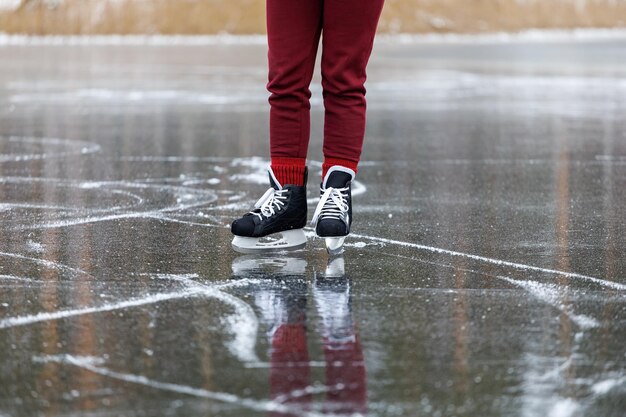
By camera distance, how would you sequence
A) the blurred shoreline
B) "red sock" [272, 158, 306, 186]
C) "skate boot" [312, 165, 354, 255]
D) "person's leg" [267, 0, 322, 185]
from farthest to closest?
the blurred shoreline → "red sock" [272, 158, 306, 186] → "person's leg" [267, 0, 322, 185] → "skate boot" [312, 165, 354, 255]

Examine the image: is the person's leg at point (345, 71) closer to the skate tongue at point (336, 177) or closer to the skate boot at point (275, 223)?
the skate tongue at point (336, 177)

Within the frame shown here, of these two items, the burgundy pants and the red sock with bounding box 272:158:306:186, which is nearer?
the burgundy pants

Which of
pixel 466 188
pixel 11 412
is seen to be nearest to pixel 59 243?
pixel 11 412

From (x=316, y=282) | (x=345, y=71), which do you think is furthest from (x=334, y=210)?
(x=316, y=282)

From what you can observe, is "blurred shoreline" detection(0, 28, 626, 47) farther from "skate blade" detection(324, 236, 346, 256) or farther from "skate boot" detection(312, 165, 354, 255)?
"skate blade" detection(324, 236, 346, 256)

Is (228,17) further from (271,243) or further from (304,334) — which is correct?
(304,334)

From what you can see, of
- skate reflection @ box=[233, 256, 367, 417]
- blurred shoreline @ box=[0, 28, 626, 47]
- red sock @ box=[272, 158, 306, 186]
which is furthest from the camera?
blurred shoreline @ box=[0, 28, 626, 47]

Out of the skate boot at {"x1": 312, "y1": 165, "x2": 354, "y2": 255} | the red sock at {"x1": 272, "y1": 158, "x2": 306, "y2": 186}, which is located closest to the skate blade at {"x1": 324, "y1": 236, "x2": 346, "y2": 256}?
the skate boot at {"x1": 312, "y1": 165, "x2": 354, "y2": 255}

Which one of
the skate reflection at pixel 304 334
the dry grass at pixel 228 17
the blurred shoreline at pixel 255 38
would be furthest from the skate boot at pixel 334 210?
the dry grass at pixel 228 17

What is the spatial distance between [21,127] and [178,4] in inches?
1137

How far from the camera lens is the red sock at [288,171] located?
4105 mm

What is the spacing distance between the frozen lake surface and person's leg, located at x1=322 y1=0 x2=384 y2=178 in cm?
34

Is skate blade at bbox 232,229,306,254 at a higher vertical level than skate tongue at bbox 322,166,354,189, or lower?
lower

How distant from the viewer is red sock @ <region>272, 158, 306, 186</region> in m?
4.11
